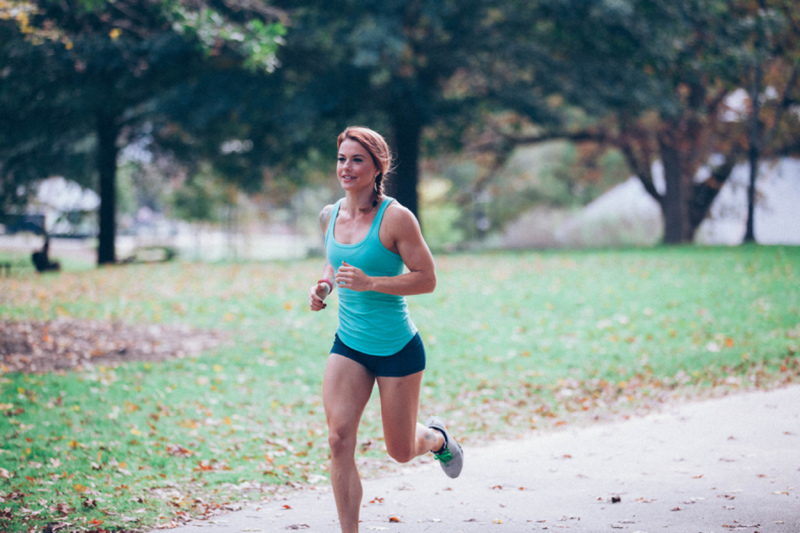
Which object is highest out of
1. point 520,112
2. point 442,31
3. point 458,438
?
point 442,31

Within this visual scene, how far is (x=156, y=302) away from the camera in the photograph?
46.3 ft

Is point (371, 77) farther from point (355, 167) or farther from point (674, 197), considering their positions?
point (355, 167)

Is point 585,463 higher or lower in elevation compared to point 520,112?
lower

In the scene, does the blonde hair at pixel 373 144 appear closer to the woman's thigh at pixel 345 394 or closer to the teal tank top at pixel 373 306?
the teal tank top at pixel 373 306

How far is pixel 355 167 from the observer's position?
3.89 m

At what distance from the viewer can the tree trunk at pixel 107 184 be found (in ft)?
75.5

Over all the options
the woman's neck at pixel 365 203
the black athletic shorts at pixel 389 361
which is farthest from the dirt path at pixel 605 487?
the woman's neck at pixel 365 203

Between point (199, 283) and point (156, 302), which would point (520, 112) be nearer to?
point (199, 283)

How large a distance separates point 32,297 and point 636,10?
15359 mm

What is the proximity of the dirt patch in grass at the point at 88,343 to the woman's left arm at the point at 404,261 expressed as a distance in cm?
657

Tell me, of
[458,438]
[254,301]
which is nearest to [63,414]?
[458,438]

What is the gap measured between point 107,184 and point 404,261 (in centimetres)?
2171

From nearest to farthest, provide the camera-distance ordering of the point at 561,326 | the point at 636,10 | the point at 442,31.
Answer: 1. the point at 561,326
2. the point at 636,10
3. the point at 442,31

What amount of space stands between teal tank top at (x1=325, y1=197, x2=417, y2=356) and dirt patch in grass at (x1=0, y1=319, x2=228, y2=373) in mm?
6304
